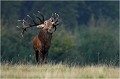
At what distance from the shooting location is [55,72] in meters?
18.0

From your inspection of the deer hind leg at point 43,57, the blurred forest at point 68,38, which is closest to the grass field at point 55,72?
the deer hind leg at point 43,57

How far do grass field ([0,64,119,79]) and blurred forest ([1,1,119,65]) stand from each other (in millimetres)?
7289

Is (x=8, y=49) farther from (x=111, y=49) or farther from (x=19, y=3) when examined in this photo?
(x=19, y=3)

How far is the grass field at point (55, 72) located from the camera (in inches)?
679

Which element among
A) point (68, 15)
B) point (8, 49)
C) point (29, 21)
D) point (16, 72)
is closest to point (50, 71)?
point (16, 72)

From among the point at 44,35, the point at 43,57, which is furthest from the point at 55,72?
the point at 43,57

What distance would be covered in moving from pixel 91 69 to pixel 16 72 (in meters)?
2.40

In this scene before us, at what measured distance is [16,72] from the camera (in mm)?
17891

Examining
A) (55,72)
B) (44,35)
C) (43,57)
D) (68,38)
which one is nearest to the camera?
(55,72)

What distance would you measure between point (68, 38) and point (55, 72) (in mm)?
37571

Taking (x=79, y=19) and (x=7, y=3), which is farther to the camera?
(x=79, y=19)

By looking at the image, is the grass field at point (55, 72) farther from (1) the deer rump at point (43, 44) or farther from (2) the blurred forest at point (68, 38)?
(2) the blurred forest at point (68, 38)

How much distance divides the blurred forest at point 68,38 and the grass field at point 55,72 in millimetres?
7289

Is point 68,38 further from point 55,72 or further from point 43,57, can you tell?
point 55,72
